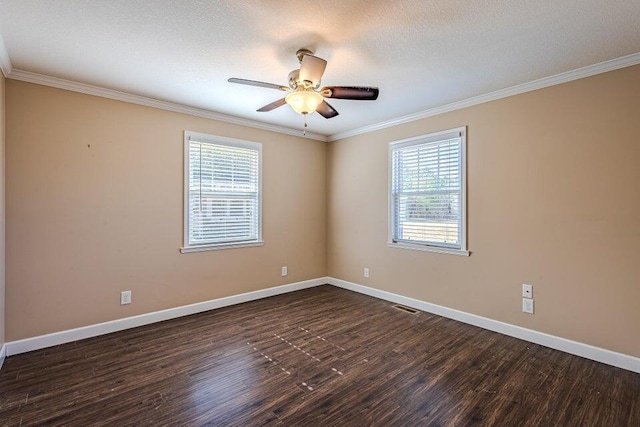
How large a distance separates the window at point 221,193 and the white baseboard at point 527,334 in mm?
2072

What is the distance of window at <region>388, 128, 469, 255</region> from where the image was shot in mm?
3525

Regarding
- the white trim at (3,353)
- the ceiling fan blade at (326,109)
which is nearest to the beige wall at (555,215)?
the ceiling fan blade at (326,109)

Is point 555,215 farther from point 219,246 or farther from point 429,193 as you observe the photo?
point 219,246

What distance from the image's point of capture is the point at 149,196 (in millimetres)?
3389

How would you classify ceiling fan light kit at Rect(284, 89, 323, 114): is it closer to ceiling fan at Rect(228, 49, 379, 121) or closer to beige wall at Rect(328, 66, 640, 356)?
ceiling fan at Rect(228, 49, 379, 121)

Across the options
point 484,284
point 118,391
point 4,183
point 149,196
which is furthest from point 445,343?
point 4,183

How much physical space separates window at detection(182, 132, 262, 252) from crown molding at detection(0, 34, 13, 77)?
A: 58.9 inches

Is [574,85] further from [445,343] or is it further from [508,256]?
[445,343]

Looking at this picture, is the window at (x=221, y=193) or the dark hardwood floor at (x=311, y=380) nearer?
the dark hardwood floor at (x=311, y=380)

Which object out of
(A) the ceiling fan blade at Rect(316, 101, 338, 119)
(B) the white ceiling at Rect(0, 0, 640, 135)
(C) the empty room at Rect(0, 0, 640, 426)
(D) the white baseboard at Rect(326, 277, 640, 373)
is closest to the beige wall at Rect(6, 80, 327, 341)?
(C) the empty room at Rect(0, 0, 640, 426)

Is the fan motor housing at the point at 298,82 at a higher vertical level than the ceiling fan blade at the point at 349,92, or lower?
higher

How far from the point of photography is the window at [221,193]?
12.1 ft

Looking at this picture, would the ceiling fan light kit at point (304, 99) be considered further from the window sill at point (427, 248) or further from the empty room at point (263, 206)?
the window sill at point (427, 248)

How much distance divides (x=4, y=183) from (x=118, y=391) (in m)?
2.01
